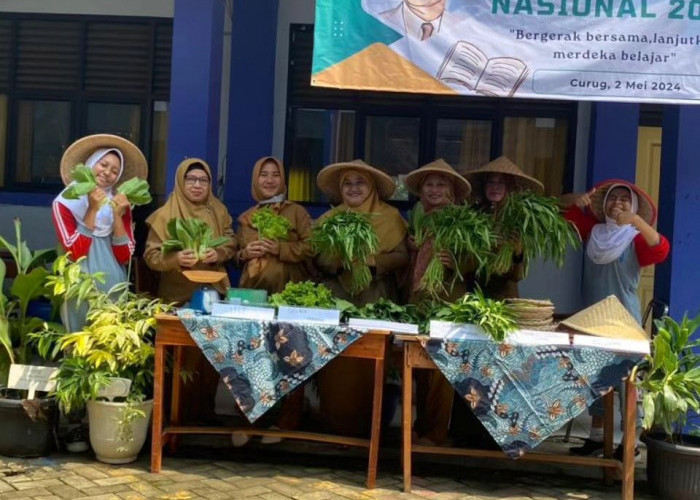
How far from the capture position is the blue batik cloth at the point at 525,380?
412 cm

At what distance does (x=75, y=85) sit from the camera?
7.38 m

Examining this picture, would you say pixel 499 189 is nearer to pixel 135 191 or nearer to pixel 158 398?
pixel 135 191

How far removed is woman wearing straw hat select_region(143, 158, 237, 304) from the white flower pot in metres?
0.81

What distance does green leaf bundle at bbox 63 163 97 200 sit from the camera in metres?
4.50

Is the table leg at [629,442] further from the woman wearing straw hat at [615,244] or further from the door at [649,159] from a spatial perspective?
the door at [649,159]

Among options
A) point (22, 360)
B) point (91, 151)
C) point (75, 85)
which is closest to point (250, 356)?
point (22, 360)

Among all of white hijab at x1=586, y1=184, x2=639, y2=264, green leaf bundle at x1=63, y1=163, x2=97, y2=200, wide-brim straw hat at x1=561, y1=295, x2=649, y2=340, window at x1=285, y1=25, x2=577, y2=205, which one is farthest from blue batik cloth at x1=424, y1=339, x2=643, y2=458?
window at x1=285, y1=25, x2=577, y2=205

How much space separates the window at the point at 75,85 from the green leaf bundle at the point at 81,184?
276cm

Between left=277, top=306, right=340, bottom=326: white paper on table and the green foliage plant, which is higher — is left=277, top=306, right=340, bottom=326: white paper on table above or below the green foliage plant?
above

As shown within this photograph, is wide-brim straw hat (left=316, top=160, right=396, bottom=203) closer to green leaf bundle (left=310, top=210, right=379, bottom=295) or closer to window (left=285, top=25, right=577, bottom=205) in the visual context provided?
green leaf bundle (left=310, top=210, right=379, bottom=295)

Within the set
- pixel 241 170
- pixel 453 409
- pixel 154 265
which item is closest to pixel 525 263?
pixel 453 409

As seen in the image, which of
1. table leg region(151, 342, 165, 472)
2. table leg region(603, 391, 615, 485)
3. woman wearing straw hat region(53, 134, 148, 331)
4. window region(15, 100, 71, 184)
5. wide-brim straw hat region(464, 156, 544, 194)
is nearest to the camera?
table leg region(151, 342, 165, 472)

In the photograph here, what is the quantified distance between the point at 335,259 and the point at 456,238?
80 cm

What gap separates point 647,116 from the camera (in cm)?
723
